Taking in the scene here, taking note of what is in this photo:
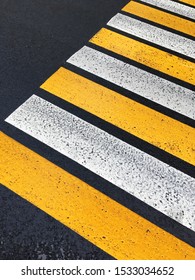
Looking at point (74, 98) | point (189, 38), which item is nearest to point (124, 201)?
point (74, 98)

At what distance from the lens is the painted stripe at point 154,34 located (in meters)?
4.87

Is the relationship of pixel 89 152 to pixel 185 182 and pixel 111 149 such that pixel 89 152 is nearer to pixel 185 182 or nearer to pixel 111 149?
pixel 111 149

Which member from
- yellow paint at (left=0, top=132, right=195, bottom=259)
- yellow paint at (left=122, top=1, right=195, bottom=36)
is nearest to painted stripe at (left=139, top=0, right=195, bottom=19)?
yellow paint at (left=122, top=1, right=195, bottom=36)

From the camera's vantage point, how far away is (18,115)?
3.81 metres

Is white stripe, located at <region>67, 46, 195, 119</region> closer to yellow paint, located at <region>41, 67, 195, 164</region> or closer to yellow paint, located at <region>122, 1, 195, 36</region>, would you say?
yellow paint, located at <region>41, 67, 195, 164</region>

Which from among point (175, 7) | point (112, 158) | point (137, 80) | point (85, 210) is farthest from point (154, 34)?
point (85, 210)

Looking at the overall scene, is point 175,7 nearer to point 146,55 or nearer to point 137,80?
point 146,55

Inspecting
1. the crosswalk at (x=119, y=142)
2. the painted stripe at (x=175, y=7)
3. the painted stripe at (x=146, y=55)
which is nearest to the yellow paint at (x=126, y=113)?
the crosswalk at (x=119, y=142)

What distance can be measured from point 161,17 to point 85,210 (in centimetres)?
355

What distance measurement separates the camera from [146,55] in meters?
4.71

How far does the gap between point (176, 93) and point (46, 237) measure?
7.39 feet

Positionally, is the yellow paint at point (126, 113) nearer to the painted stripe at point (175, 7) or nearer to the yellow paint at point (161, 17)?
the yellow paint at point (161, 17)

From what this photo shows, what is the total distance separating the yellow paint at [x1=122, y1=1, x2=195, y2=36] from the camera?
17.2 feet

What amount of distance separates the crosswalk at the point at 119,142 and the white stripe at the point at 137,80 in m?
0.01
